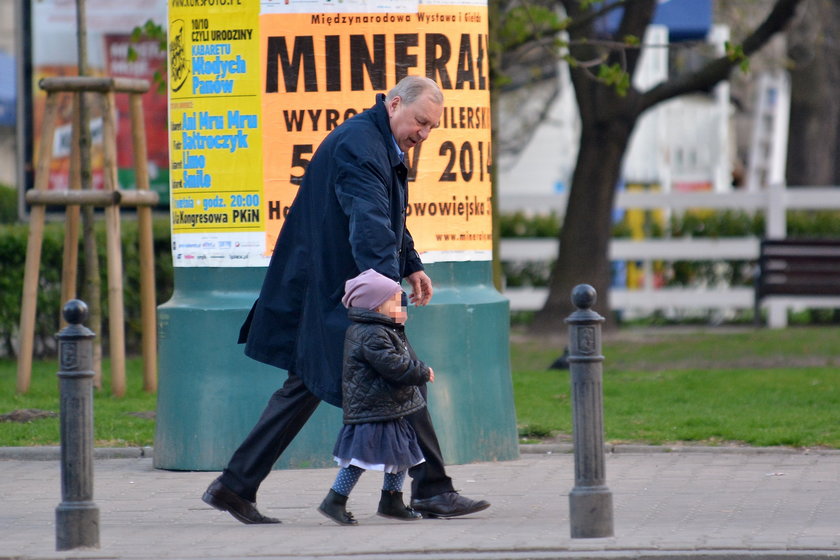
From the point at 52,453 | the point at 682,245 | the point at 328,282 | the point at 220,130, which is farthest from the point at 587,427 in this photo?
the point at 682,245

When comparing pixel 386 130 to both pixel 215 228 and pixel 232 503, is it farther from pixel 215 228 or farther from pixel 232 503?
pixel 215 228

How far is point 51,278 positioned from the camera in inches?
529

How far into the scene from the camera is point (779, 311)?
16781 millimetres

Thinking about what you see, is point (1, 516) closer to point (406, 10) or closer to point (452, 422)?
point (452, 422)

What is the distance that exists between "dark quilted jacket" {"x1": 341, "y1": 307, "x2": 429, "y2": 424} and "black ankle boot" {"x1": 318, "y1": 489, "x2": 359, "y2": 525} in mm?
318

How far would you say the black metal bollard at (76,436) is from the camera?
18.5ft

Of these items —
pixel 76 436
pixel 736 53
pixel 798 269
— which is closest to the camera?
pixel 76 436

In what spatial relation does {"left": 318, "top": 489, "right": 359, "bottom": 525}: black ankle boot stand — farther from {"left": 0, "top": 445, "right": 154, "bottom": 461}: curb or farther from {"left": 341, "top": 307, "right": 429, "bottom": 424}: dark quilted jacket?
{"left": 0, "top": 445, "right": 154, "bottom": 461}: curb

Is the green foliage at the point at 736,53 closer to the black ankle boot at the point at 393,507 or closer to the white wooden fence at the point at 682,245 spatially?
the white wooden fence at the point at 682,245

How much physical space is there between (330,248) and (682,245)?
11525 mm

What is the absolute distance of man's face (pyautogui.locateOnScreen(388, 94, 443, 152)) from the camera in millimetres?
6168

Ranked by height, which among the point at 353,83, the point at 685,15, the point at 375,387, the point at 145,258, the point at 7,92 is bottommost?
the point at 375,387

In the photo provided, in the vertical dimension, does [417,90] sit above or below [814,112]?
below

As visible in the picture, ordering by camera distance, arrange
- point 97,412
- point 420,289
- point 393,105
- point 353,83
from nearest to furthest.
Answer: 1. point 393,105
2. point 420,289
3. point 353,83
4. point 97,412
